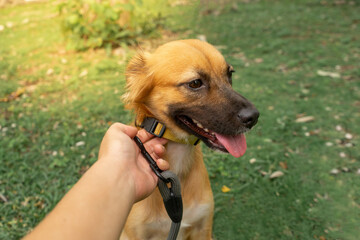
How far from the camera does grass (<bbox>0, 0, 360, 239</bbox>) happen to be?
3051mm

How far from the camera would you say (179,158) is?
228 centimetres

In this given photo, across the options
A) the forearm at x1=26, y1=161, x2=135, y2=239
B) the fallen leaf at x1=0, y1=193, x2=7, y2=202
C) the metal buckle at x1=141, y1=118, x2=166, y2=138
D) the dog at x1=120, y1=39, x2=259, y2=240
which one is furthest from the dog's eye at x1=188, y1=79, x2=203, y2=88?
the fallen leaf at x1=0, y1=193, x2=7, y2=202

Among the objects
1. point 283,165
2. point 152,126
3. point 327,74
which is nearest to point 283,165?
point 283,165

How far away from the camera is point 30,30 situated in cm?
767

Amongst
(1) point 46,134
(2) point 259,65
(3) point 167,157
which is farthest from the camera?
(2) point 259,65

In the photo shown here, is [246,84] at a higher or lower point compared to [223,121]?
lower

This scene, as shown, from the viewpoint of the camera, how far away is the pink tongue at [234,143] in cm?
213

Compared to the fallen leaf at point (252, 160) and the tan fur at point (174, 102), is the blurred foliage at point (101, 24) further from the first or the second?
the tan fur at point (174, 102)

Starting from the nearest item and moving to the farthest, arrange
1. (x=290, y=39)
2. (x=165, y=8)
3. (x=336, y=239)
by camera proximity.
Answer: (x=336, y=239), (x=290, y=39), (x=165, y=8)

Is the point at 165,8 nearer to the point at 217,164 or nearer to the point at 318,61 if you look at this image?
the point at 318,61

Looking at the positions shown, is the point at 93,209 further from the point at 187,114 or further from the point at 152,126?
the point at 187,114

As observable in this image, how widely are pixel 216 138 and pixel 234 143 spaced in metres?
0.13

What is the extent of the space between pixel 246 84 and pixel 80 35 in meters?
3.39

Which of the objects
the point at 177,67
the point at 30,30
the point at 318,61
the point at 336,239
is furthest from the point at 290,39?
the point at 30,30
